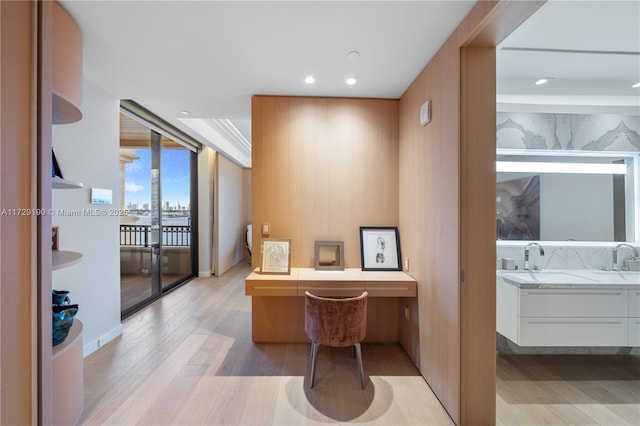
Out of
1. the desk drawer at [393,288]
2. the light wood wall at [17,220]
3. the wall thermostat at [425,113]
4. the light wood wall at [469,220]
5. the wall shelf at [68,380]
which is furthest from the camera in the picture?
the desk drawer at [393,288]

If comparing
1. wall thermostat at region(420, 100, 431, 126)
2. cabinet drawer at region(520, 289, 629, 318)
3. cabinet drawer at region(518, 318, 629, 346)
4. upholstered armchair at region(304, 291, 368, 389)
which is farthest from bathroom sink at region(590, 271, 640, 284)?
upholstered armchair at region(304, 291, 368, 389)

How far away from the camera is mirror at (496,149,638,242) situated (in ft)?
8.59

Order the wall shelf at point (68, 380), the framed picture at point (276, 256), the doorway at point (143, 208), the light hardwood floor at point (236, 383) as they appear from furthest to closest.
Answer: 1. the doorway at point (143, 208)
2. the framed picture at point (276, 256)
3. the light hardwood floor at point (236, 383)
4. the wall shelf at point (68, 380)

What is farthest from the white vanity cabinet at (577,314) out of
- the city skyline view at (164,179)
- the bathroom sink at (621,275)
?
the city skyline view at (164,179)

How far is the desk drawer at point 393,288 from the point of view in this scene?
7.97 feet

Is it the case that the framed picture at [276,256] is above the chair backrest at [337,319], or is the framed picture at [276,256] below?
above

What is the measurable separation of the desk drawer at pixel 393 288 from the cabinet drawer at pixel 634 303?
1.68 meters

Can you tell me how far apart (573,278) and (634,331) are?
0.52m

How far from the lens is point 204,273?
5484 millimetres

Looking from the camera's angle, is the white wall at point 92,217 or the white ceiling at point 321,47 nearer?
the white ceiling at point 321,47

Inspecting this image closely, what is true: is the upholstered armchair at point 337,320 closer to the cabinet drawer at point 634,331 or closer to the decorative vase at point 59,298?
Answer: the decorative vase at point 59,298

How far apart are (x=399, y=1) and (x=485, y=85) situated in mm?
766

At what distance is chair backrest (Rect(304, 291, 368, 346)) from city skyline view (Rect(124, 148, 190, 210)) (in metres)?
3.22

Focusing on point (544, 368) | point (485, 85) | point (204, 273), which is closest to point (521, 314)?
point (544, 368)
